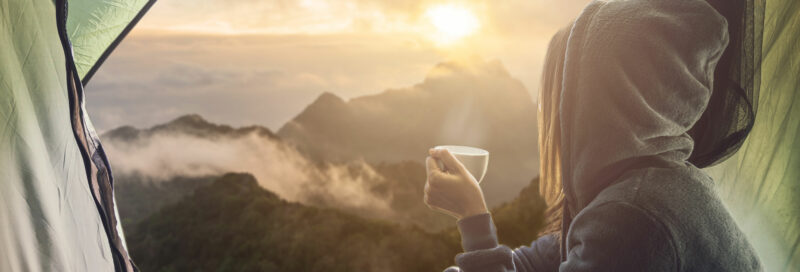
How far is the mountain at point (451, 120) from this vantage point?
327 centimetres

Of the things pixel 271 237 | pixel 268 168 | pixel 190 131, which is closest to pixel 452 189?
pixel 268 168

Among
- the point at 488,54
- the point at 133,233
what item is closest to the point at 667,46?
the point at 488,54

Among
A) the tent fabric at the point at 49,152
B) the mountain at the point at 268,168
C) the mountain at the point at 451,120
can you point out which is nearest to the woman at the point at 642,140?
the tent fabric at the point at 49,152

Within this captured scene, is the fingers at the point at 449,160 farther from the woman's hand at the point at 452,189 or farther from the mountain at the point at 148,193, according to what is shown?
the mountain at the point at 148,193

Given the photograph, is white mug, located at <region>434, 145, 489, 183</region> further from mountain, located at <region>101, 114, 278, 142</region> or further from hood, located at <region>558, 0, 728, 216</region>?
mountain, located at <region>101, 114, 278, 142</region>

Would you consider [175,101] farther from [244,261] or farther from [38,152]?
[38,152]

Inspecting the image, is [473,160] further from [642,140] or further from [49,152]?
[49,152]

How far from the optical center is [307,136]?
13.5 ft

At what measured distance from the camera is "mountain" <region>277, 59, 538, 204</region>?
10.7ft

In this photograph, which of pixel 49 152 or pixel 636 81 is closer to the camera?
pixel 636 81

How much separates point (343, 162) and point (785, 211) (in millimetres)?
3743

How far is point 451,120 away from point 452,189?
285cm

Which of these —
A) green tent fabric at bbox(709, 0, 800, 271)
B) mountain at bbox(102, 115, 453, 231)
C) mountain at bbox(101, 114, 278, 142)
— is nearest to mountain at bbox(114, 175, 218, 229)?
mountain at bbox(102, 115, 453, 231)

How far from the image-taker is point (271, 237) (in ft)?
17.0
